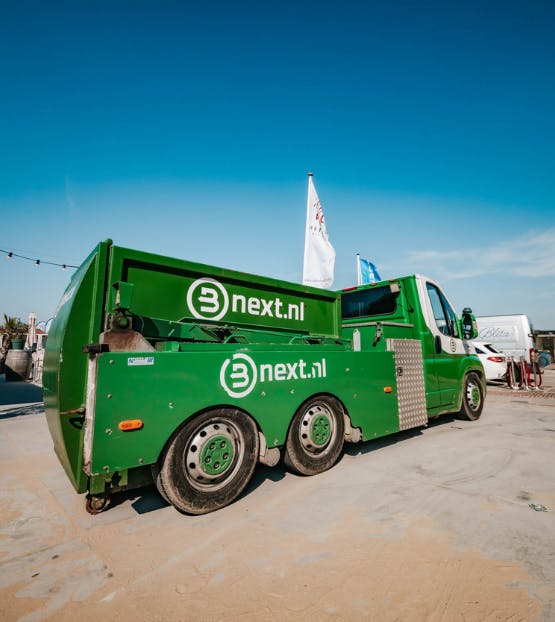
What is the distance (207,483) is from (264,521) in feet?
1.90

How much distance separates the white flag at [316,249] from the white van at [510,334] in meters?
12.6

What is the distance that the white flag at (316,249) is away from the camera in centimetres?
815

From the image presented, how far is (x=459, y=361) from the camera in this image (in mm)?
6473

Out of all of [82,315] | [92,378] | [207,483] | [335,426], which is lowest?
[207,483]

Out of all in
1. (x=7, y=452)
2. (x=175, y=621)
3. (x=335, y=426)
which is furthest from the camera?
(x=7, y=452)

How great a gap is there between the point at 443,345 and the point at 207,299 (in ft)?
14.9

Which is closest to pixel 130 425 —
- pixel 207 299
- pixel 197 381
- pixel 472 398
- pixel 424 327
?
pixel 197 381

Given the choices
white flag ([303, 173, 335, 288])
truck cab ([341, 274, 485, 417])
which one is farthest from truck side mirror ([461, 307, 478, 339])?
white flag ([303, 173, 335, 288])

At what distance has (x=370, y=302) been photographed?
6.18 meters

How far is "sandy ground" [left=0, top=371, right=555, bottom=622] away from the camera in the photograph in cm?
186

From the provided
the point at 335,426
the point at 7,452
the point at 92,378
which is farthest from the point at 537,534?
the point at 7,452

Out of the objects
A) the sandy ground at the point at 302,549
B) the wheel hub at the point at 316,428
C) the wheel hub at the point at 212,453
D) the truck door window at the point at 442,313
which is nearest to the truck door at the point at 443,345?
the truck door window at the point at 442,313

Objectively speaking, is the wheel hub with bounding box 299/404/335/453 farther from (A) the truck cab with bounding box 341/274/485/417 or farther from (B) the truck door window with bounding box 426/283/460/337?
(B) the truck door window with bounding box 426/283/460/337

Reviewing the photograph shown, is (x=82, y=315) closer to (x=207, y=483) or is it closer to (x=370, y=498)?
(x=207, y=483)
